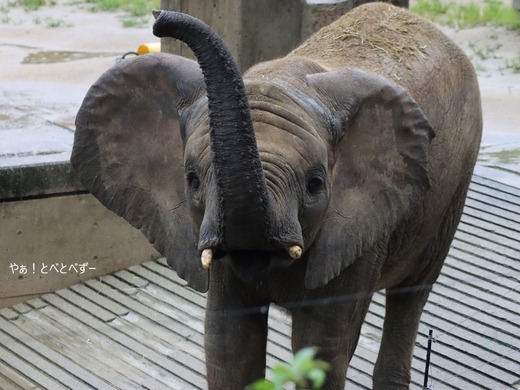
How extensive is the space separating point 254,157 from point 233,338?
1.12 m

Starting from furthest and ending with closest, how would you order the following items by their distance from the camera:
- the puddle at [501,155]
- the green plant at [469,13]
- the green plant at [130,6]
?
the green plant at [130,6] → the green plant at [469,13] → the puddle at [501,155]

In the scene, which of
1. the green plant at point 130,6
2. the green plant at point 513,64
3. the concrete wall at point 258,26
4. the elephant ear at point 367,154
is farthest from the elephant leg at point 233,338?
the green plant at point 130,6

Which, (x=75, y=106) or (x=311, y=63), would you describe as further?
(x=75, y=106)

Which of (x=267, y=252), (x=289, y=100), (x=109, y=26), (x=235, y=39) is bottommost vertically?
(x=109, y=26)

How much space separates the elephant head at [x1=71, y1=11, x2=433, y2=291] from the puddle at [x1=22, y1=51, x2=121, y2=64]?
9.09m

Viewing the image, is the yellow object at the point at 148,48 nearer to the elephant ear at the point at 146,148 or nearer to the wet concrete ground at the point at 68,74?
the wet concrete ground at the point at 68,74

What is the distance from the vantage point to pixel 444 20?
14609 mm

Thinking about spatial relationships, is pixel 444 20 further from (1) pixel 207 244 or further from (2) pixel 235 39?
(1) pixel 207 244

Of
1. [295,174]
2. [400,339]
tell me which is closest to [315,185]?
[295,174]

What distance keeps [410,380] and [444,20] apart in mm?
10381

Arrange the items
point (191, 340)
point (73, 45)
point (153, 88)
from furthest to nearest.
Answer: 1. point (73, 45)
2. point (191, 340)
3. point (153, 88)

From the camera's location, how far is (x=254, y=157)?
2.81m

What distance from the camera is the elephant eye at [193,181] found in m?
3.25

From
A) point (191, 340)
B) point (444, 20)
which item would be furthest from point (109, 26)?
point (191, 340)
